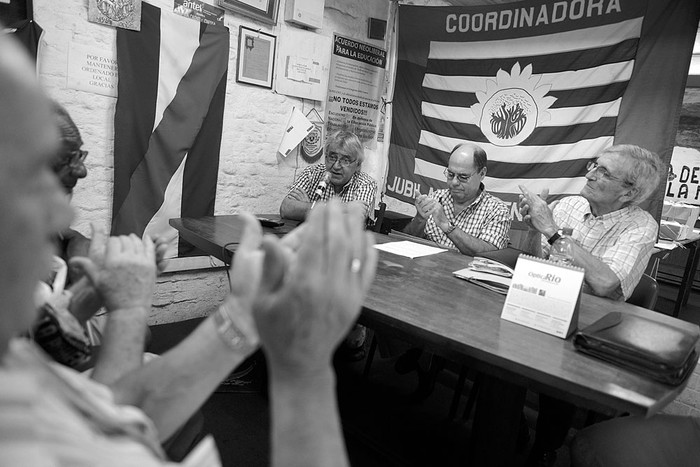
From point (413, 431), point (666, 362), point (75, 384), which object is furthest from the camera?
point (413, 431)

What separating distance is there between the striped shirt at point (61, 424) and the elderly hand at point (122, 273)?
450 millimetres

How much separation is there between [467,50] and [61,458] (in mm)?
4469

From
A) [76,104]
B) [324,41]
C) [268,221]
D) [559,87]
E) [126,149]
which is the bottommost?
[268,221]

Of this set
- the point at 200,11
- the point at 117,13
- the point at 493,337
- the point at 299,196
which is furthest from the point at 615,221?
the point at 117,13

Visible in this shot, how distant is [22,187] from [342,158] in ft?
10.0

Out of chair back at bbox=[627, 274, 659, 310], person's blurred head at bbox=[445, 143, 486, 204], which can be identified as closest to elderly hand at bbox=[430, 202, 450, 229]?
person's blurred head at bbox=[445, 143, 486, 204]

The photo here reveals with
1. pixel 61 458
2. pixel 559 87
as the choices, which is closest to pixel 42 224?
pixel 61 458

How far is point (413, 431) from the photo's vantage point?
7.81ft

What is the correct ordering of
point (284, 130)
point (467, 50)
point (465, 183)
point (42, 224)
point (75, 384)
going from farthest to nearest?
point (467, 50), point (284, 130), point (465, 183), point (75, 384), point (42, 224)

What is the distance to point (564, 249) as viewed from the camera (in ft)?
7.37

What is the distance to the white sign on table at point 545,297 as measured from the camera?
55.0 inches

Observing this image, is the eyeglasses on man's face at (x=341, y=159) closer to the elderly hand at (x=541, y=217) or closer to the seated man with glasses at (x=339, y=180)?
the seated man with glasses at (x=339, y=180)

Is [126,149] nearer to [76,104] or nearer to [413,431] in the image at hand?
[76,104]

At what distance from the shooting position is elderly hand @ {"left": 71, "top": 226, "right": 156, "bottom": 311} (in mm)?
1027
